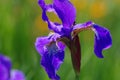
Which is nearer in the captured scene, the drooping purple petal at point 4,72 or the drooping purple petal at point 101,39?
the drooping purple petal at point 4,72

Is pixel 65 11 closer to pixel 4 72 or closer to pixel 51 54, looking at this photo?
pixel 51 54

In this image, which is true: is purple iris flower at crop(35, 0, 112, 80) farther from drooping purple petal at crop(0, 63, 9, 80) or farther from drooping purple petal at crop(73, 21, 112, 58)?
drooping purple petal at crop(0, 63, 9, 80)

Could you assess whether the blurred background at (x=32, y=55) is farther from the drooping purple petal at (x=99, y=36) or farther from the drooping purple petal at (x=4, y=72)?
the drooping purple petal at (x=4, y=72)

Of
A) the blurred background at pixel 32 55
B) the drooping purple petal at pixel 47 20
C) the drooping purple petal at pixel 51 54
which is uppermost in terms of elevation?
the drooping purple petal at pixel 47 20

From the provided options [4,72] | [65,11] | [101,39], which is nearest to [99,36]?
[101,39]

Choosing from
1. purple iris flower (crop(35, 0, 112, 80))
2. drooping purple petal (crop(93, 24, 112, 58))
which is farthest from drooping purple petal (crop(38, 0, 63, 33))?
drooping purple petal (crop(93, 24, 112, 58))

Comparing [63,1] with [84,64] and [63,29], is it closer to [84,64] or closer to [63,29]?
[63,29]

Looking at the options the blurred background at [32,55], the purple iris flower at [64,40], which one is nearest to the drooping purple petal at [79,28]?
the purple iris flower at [64,40]

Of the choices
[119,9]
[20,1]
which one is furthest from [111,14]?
[20,1]

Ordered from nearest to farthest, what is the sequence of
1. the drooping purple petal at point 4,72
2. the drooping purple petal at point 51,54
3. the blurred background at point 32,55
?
1. the drooping purple petal at point 4,72
2. the drooping purple petal at point 51,54
3. the blurred background at point 32,55
